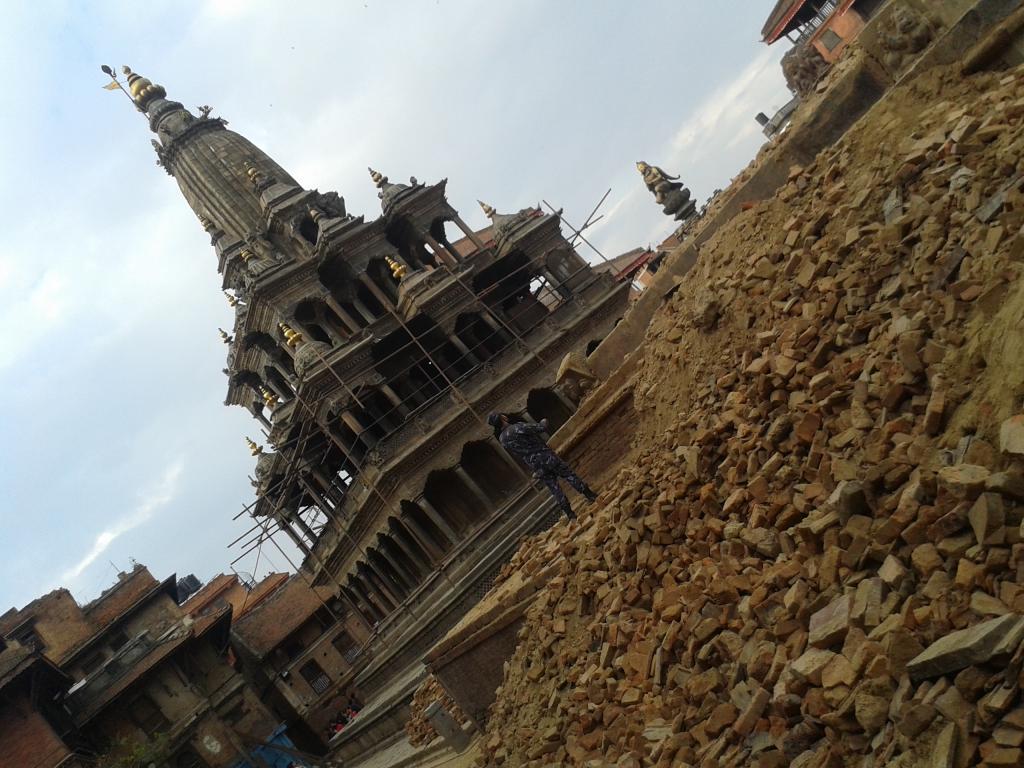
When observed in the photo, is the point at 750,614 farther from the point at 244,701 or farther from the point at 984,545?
the point at 244,701

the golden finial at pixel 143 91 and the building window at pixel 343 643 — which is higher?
the golden finial at pixel 143 91

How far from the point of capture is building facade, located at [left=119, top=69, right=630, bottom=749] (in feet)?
91.4

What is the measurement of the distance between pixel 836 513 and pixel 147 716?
125ft

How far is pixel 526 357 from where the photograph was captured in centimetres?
3033

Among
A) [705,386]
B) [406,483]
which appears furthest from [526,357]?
[705,386]

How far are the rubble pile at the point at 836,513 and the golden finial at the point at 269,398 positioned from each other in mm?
27244

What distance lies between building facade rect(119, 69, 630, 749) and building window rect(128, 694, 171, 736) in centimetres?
969

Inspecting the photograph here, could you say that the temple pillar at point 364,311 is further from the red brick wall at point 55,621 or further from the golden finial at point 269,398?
the red brick wall at point 55,621

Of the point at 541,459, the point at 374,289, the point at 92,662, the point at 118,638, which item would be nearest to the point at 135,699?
the point at 92,662

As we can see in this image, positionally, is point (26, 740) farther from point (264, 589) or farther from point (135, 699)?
point (264, 589)

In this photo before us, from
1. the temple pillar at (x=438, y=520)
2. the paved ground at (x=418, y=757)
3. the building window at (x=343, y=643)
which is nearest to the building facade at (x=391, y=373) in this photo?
the temple pillar at (x=438, y=520)

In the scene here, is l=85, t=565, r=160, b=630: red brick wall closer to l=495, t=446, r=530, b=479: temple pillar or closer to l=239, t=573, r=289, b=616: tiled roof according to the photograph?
l=239, t=573, r=289, b=616: tiled roof

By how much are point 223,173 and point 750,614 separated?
41399 mm

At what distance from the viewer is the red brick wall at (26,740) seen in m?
30.6
